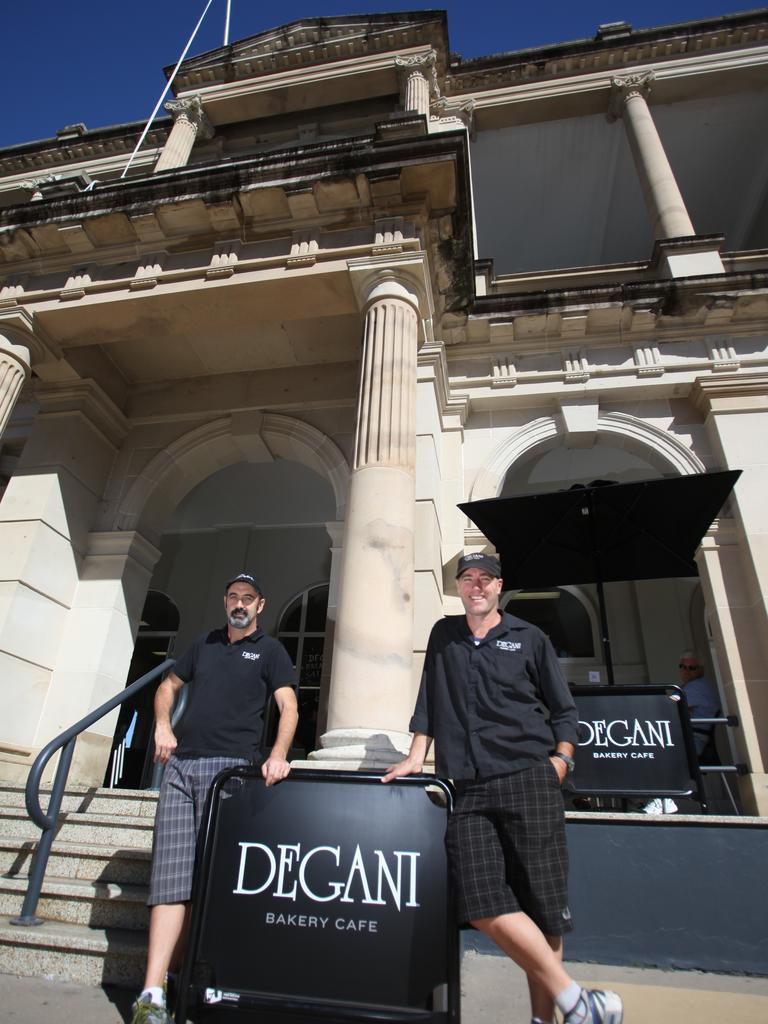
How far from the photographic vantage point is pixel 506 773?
2.28m

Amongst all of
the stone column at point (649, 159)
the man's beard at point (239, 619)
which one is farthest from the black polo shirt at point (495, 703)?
the stone column at point (649, 159)

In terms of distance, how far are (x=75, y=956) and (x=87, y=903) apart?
460 mm

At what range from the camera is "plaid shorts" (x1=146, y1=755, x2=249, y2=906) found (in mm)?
2658

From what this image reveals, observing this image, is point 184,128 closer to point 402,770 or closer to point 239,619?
point 239,619

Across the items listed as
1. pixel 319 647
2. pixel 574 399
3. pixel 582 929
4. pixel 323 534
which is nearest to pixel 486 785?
pixel 582 929

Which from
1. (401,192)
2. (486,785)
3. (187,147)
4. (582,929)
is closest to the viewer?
(486,785)

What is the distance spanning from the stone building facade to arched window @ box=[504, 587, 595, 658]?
64 mm

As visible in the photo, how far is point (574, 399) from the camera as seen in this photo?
8391 millimetres

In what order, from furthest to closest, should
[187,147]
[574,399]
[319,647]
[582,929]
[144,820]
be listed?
[187,147], [319,647], [574,399], [144,820], [582,929]

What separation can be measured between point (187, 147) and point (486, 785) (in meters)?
14.7

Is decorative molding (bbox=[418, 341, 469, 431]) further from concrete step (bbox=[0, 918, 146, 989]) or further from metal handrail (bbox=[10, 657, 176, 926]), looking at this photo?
concrete step (bbox=[0, 918, 146, 989])

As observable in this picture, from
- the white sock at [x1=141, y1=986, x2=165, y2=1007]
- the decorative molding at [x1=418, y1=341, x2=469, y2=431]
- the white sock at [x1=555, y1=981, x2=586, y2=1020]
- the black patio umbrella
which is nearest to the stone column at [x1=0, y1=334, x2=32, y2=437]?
the decorative molding at [x1=418, y1=341, x2=469, y2=431]

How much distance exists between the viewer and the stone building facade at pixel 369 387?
20.8ft

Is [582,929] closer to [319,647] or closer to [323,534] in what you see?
[319,647]
